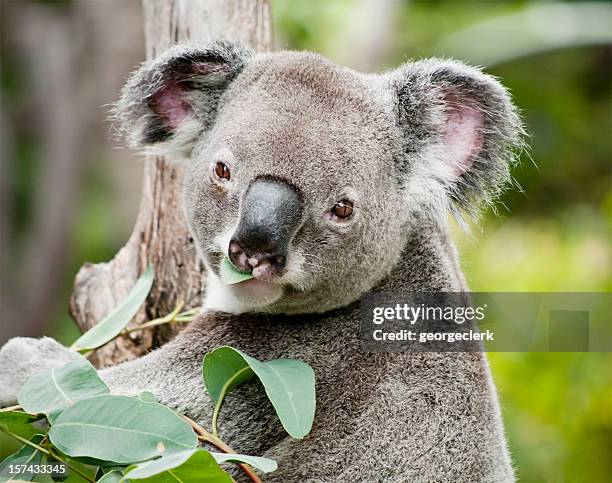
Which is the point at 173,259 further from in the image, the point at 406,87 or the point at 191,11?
the point at 406,87

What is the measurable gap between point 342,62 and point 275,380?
6907 mm

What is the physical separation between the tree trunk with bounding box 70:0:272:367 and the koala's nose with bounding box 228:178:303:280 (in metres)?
1.26

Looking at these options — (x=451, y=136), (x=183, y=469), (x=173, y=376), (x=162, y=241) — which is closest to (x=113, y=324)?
(x=173, y=376)

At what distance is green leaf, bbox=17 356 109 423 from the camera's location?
107 inches

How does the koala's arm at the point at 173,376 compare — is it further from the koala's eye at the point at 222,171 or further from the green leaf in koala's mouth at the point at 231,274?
the koala's eye at the point at 222,171

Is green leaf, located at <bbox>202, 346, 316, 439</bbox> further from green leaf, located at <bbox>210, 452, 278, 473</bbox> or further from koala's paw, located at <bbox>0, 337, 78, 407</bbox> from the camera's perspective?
koala's paw, located at <bbox>0, 337, 78, 407</bbox>

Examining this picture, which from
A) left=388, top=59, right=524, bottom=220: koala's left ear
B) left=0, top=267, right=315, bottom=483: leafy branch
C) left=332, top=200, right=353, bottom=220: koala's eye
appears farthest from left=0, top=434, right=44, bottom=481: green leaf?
left=388, top=59, right=524, bottom=220: koala's left ear

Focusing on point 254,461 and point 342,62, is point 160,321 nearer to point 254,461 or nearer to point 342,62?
point 254,461

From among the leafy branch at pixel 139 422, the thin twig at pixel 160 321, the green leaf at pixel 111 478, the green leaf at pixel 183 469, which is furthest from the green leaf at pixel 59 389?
the thin twig at pixel 160 321

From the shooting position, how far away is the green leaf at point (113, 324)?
3.53 metres

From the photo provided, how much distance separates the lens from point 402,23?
1043cm

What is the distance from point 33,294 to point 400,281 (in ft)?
25.1

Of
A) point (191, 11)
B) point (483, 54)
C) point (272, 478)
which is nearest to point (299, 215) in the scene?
point (272, 478)

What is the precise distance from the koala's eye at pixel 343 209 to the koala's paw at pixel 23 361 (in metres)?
1.18
